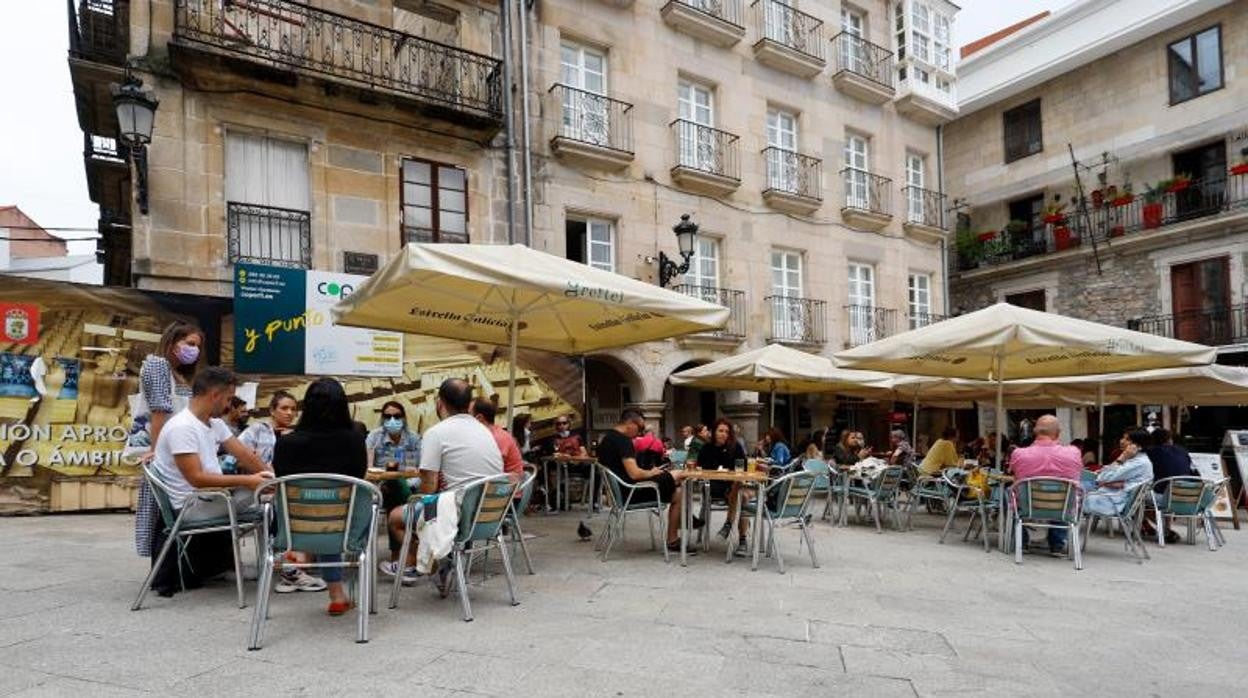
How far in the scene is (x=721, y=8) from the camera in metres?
15.5

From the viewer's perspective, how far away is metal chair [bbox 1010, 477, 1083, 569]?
6328 mm

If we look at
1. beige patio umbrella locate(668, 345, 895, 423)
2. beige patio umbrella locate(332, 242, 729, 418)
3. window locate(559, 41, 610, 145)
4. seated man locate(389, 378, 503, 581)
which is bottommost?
seated man locate(389, 378, 503, 581)

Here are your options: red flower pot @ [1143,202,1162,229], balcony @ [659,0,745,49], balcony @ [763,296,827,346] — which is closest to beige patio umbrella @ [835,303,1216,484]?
balcony @ [763,296,827,346]

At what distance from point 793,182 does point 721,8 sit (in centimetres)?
385

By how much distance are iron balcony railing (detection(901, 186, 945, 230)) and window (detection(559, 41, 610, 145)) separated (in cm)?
877

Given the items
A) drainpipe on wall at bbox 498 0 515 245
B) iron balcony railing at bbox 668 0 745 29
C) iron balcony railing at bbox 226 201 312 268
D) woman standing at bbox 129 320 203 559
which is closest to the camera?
woman standing at bbox 129 320 203 559

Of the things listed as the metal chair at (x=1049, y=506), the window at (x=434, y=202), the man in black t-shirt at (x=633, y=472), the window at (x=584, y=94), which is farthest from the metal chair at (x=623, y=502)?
the window at (x=584, y=94)

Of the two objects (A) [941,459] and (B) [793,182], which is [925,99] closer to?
(B) [793,182]

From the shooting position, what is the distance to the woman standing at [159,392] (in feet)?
15.3

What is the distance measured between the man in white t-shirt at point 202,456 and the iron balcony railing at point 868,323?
1437 cm

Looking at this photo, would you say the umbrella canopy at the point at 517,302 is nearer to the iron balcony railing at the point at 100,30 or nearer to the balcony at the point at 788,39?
the iron balcony railing at the point at 100,30

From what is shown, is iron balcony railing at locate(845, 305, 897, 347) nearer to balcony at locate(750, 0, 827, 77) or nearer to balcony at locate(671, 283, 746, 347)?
balcony at locate(671, 283, 746, 347)

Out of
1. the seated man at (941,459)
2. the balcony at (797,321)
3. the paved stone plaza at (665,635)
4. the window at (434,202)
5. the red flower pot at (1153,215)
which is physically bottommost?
the paved stone plaza at (665,635)

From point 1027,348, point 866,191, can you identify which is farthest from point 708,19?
point 1027,348
